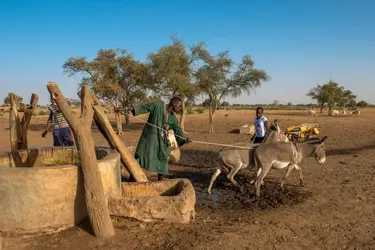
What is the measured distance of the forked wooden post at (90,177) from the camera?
14.9 ft

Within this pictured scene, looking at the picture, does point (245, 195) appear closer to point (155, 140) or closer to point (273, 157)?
point (273, 157)

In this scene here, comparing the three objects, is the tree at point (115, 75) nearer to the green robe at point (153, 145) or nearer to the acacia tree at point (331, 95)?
the green robe at point (153, 145)

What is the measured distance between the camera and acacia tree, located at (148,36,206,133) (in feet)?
75.7

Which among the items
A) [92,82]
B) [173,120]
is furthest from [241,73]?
[173,120]

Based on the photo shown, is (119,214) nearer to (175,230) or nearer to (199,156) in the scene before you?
(175,230)

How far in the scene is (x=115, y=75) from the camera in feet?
78.6

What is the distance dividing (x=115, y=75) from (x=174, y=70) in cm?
430

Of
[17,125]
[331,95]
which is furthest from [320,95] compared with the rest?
[17,125]

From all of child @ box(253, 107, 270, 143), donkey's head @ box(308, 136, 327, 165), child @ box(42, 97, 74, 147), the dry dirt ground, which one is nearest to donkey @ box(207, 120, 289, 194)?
the dry dirt ground

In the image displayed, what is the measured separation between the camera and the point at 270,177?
8.90m

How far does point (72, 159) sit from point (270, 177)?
5070 mm

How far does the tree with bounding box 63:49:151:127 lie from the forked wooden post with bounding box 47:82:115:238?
1811 cm

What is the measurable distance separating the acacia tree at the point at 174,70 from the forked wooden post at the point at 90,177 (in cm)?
1799

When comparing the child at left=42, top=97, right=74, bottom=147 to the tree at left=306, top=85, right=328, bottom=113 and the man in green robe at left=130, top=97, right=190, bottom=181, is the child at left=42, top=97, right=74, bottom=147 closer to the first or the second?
the man in green robe at left=130, top=97, right=190, bottom=181
